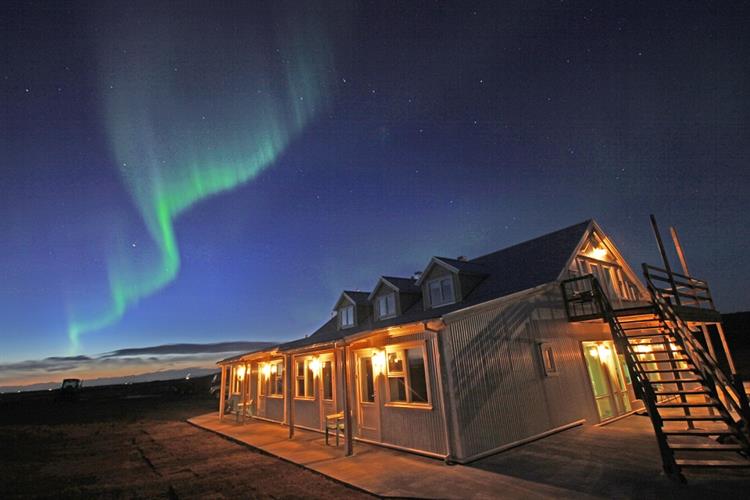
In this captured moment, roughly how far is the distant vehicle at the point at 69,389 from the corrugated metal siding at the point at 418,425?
170 feet

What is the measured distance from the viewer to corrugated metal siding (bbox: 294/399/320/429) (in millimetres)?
14723

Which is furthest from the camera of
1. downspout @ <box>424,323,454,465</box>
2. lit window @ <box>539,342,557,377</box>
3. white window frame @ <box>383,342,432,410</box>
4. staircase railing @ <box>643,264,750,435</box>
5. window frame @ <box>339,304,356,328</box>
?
window frame @ <box>339,304,356,328</box>

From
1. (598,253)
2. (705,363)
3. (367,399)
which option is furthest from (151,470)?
(598,253)

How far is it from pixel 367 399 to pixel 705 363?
9.42m

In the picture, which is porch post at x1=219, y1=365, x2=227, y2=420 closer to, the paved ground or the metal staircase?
the paved ground

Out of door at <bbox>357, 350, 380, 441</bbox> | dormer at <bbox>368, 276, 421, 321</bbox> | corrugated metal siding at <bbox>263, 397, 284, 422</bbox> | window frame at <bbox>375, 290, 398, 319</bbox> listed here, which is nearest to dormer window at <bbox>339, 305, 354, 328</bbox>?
dormer at <bbox>368, 276, 421, 321</bbox>

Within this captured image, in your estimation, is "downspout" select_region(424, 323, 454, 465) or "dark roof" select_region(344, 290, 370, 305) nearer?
"downspout" select_region(424, 323, 454, 465)

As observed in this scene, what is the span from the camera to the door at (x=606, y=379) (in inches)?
523

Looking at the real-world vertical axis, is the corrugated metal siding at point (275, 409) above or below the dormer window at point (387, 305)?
below

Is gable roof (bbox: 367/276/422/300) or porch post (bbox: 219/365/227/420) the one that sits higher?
gable roof (bbox: 367/276/422/300)

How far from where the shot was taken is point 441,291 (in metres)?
16.3

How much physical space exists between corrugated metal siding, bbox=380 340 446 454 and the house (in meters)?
0.04

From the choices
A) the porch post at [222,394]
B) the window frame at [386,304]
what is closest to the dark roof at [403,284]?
the window frame at [386,304]

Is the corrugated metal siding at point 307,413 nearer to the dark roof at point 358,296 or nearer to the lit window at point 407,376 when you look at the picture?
the lit window at point 407,376
